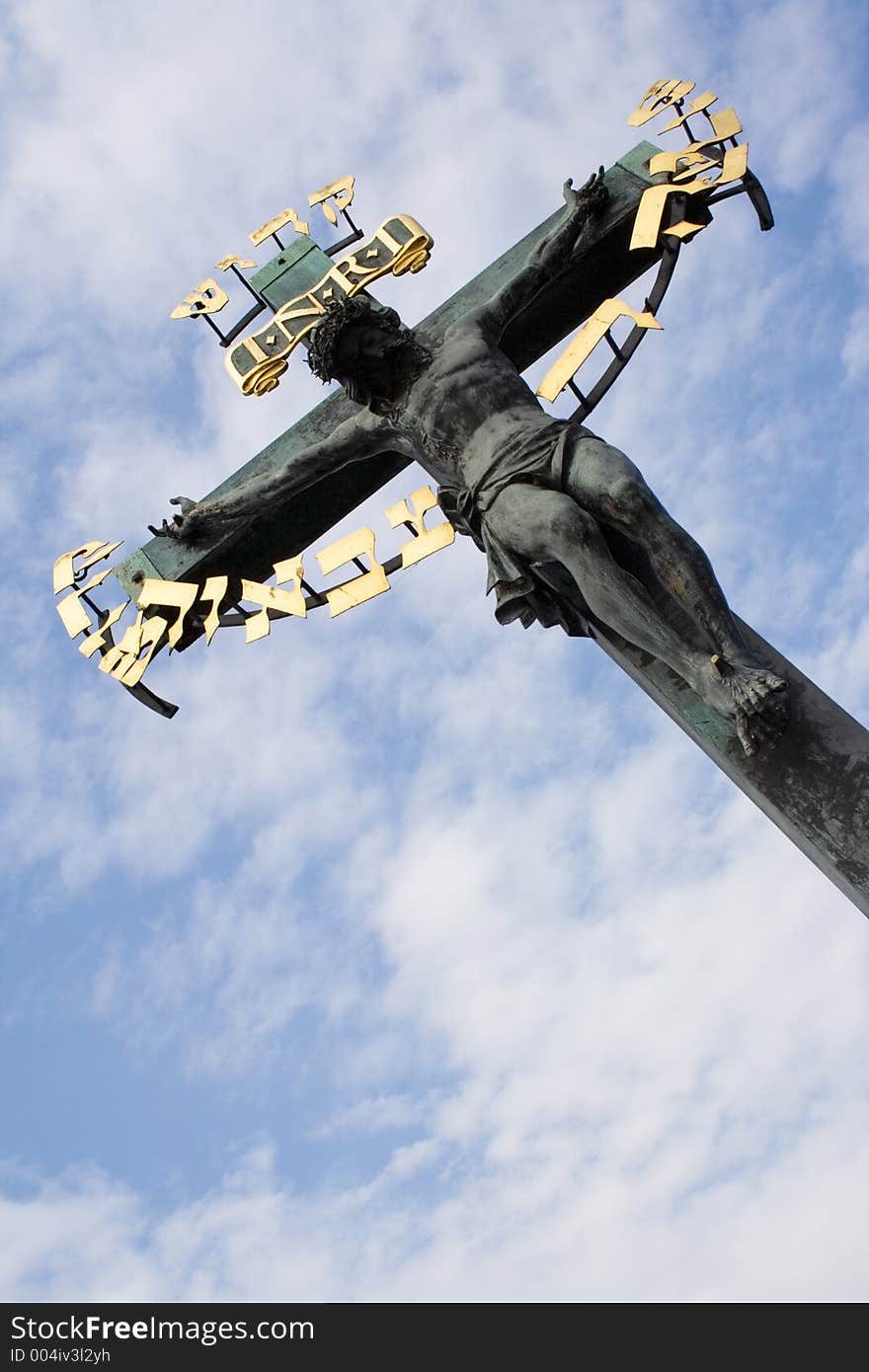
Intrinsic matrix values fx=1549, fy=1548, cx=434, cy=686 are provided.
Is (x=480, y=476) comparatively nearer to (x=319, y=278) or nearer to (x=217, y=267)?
(x=319, y=278)

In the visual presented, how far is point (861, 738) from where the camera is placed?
219 inches

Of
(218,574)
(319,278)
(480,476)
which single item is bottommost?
(480,476)

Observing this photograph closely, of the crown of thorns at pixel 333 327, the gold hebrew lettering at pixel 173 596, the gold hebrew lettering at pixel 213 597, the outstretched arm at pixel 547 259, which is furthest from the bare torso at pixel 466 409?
the gold hebrew lettering at pixel 173 596

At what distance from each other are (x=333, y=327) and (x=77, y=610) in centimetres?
199

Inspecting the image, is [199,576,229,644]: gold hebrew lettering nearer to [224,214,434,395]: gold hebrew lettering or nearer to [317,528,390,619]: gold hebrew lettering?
[317,528,390,619]: gold hebrew lettering

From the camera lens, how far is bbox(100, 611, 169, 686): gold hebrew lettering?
23.3 feet

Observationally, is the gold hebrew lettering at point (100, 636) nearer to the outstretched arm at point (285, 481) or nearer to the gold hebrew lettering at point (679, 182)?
the outstretched arm at point (285, 481)

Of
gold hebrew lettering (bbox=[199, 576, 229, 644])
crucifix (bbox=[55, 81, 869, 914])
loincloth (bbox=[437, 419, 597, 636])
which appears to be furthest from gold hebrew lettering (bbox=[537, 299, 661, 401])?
gold hebrew lettering (bbox=[199, 576, 229, 644])

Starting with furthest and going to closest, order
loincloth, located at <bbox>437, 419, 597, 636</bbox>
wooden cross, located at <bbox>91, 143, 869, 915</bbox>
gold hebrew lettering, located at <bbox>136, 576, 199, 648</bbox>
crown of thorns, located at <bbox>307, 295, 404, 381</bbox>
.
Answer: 1. wooden cross, located at <bbox>91, 143, 869, 915</bbox>
2. gold hebrew lettering, located at <bbox>136, 576, 199, 648</bbox>
3. crown of thorns, located at <bbox>307, 295, 404, 381</bbox>
4. loincloth, located at <bbox>437, 419, 597, 636</bbox>

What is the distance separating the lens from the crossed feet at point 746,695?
5324mm

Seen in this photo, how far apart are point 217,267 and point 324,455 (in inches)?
67.8

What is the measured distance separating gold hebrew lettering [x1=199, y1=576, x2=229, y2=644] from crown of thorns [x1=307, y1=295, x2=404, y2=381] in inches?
42.3

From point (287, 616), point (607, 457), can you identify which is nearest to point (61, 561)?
point (287, 616)

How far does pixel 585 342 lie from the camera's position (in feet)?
21.3
